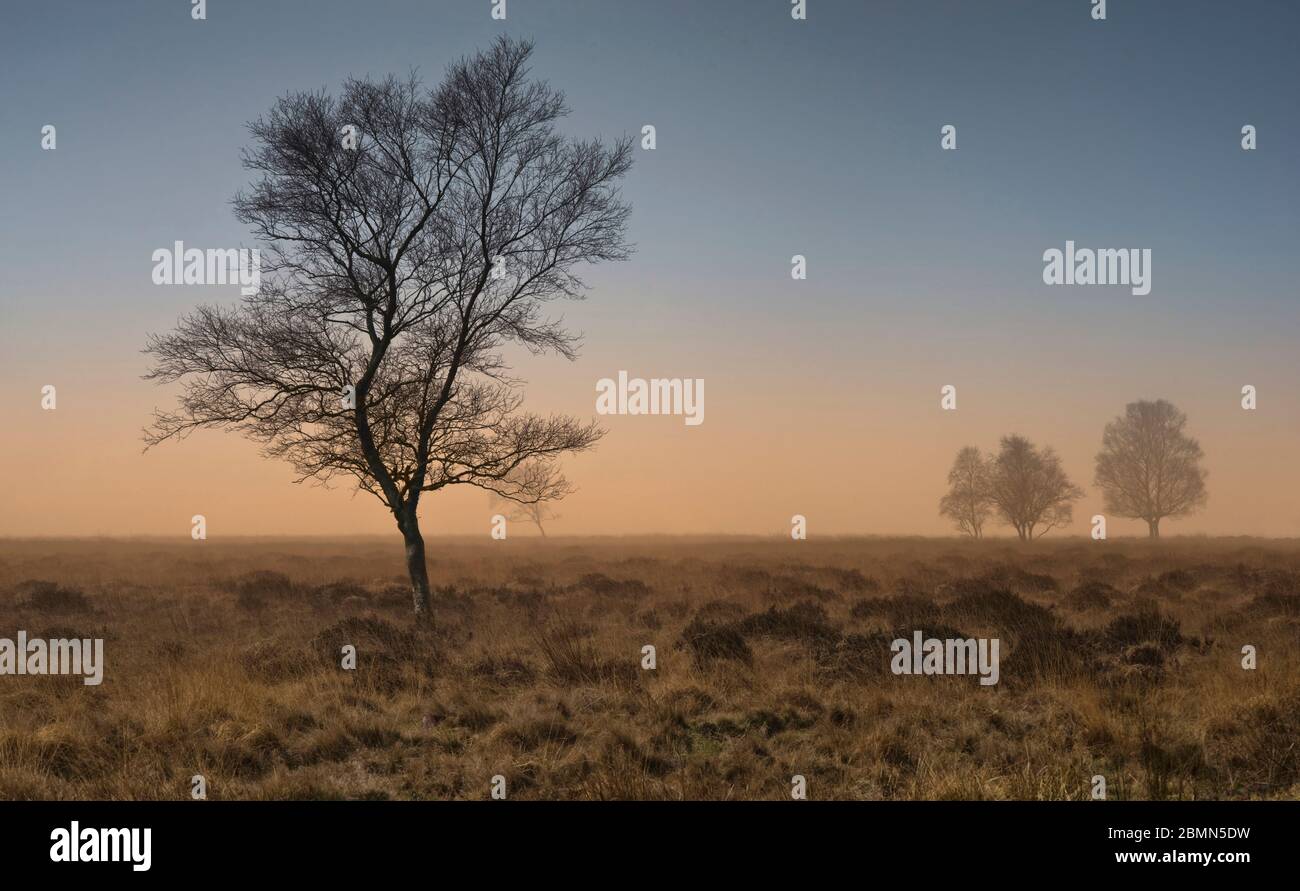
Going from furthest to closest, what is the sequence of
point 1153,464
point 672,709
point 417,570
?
point 1153,464 → point 417,570 → point 672,709

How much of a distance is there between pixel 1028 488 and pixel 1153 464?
361 inches

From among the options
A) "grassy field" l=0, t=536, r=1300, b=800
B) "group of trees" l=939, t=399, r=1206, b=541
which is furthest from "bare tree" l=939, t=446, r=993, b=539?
"grassy field" l=0, t=536, r=1300, b=800

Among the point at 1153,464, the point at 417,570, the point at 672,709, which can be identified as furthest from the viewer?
the point at 1153,464

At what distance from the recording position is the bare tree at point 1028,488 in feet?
192

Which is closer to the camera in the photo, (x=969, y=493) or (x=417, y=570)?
(x=417, y=570)

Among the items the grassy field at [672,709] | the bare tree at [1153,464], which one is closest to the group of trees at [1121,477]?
the bare tree at [1153,464]

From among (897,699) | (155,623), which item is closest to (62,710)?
(155,623)

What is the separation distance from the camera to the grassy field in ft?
22.6

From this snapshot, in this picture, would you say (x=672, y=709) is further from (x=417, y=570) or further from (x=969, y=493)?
(x=969, y=493)

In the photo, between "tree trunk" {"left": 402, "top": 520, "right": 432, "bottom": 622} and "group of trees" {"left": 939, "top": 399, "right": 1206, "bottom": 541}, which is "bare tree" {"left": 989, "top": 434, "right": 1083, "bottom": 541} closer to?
"group of trees" {"left": 939, "top": 399, "right": 1206, "bottom": 541}

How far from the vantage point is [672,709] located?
851 centimetres

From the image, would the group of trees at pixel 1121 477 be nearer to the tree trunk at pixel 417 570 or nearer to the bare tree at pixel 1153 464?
the bare tree at pixel 1153 464

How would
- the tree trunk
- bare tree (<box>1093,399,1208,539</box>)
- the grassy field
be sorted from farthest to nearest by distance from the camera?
bare tree (<box>1093,399,1208,539</box>), the tree trunk, the grassy field

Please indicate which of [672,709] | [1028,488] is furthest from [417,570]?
[1028,488]
